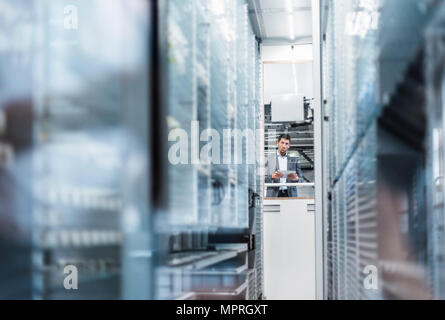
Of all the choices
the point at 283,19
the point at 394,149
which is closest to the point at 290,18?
the point at 283,19

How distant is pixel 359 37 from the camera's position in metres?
1.23

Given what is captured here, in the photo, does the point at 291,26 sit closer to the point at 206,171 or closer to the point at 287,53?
the point at 287,53

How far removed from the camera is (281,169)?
4070mm

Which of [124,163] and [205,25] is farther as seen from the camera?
[205,25]

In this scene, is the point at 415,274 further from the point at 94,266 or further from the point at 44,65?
the point at 44,65

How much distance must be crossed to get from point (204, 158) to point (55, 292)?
90 cm

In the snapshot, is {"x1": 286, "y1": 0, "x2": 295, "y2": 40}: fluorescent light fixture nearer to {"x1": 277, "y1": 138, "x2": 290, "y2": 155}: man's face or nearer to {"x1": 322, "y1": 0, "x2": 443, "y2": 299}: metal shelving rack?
{"x1": 277, "y1": 138, "x2": 290, "y2": 155}: man's face

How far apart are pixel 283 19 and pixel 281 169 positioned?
1164 millimetres

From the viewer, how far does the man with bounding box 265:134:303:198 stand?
12.9 ft

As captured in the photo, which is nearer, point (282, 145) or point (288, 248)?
point (288, 248)

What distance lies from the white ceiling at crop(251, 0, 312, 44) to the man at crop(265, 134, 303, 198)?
2.74 feet

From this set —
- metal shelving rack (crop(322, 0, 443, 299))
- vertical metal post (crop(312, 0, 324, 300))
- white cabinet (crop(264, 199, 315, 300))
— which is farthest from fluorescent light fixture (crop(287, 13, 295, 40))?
metal shelving rack (crop(322, 0, 443, 299))

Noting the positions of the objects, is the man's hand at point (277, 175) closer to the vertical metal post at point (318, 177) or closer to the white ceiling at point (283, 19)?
the white ceiling at point (283, 19)
